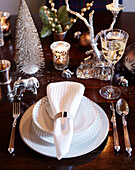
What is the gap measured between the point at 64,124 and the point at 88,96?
0.27 meters

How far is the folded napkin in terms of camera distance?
28.5 inches

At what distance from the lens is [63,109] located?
0.84 m

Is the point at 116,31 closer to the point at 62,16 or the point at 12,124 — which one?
the point at 62,16

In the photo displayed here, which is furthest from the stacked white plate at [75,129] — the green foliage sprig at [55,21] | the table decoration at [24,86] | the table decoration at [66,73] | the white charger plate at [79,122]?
the green foliage sprig at [55,21]

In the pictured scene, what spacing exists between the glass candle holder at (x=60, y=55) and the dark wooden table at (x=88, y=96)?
31mm

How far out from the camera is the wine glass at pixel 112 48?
3.15ft

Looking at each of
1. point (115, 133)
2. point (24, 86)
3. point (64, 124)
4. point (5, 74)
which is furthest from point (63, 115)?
point (5, 74)

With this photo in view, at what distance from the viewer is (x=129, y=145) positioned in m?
0.78

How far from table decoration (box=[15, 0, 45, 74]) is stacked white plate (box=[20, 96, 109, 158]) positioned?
29 cm

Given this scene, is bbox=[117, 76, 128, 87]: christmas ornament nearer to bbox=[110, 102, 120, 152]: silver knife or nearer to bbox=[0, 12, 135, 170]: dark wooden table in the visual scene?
bbox=[0, 12, 135, 170]: dark wooden table

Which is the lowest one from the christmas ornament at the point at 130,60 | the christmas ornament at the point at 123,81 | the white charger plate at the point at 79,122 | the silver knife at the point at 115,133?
the silver knife at the point at 115,133

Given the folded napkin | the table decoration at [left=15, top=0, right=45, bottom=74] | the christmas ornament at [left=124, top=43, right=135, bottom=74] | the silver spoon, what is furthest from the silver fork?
the christmas ornament at [left=124, top=43, right=135, bottom=74]

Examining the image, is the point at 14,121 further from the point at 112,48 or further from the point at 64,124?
the point at 112,48

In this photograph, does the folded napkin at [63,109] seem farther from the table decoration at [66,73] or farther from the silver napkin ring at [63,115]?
the table decoration at [66,73]
